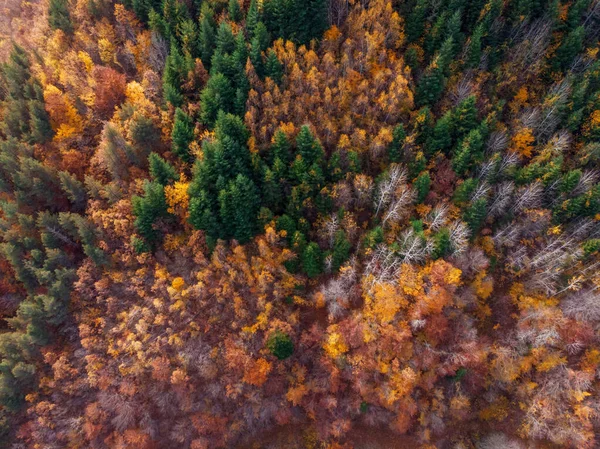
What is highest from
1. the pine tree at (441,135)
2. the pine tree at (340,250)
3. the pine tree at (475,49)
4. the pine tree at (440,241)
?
the pine tree at (475,49)

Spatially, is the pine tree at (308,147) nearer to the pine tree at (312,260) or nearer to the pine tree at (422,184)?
the pine tree at (312,260)

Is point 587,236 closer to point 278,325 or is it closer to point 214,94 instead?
point 278,325

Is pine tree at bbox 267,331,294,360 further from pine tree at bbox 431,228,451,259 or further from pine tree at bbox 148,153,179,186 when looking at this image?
pine tree at bbox 148,153,179,186

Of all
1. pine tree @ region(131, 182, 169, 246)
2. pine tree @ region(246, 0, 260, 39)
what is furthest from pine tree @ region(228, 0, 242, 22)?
pine tree @ region(131, 182, 169, 246)

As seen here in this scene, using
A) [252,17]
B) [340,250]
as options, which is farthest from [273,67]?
[340,250]

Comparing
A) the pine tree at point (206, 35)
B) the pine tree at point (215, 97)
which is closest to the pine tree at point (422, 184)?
the pine tree at point (215, 97)

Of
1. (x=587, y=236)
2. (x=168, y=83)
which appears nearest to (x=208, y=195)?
(x=168, y=83)

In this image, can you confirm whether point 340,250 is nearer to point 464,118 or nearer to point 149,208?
point 464,118
